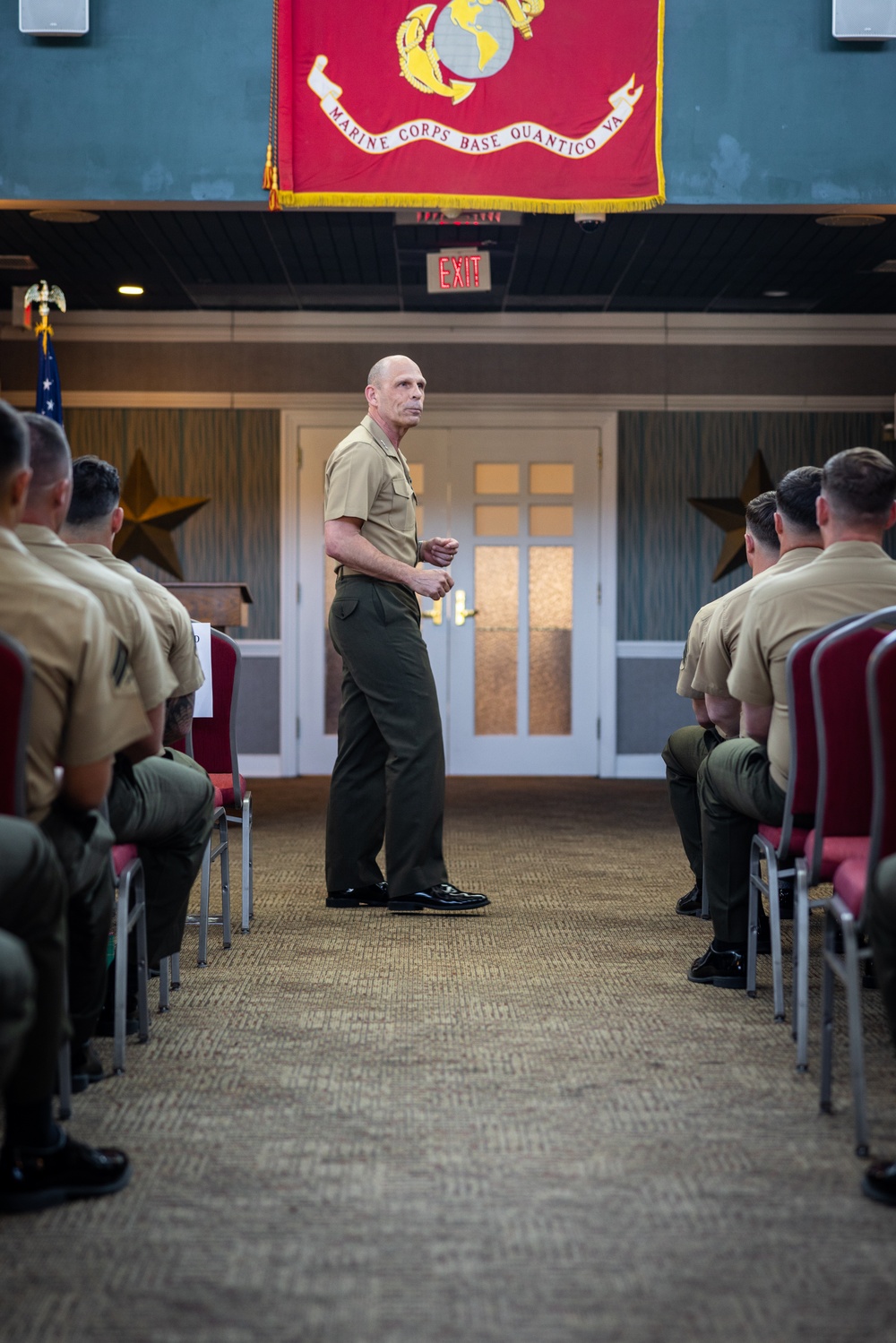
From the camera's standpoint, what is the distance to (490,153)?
4.75 meters

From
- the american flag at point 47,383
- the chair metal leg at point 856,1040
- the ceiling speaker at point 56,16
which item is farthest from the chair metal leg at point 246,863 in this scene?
the ceiling speaker at point 56,16

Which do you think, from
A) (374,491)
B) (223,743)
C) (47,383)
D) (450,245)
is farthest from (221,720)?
(450,245)

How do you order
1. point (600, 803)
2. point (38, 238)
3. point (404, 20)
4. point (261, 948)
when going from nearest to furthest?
point (261, 948), point (404, 20), point (38, 238), point (600, 803)

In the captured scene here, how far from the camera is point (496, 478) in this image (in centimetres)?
780

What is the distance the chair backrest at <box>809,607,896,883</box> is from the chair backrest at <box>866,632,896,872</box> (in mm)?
319

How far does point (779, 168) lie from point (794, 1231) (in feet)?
13.5

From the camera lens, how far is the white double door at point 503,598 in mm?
7777

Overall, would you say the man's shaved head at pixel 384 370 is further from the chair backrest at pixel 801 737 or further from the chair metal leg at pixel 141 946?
the chair metal leg at pixel 141 946

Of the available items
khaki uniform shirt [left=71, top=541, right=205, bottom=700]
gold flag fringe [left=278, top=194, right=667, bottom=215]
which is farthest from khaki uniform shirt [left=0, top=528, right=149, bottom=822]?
gold flag fringe [left=278, top=194, right=667, bottom=215]

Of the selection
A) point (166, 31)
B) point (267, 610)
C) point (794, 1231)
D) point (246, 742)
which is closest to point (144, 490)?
point (267, 610)

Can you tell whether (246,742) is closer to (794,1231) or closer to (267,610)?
(267,610)

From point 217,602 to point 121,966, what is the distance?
131 inches

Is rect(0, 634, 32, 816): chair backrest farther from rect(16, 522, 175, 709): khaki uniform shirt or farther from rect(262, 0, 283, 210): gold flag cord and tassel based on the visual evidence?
rect(262, 0, 283, 210): gold flag cord and tassel

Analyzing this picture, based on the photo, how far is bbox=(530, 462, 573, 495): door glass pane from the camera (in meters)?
7.81
